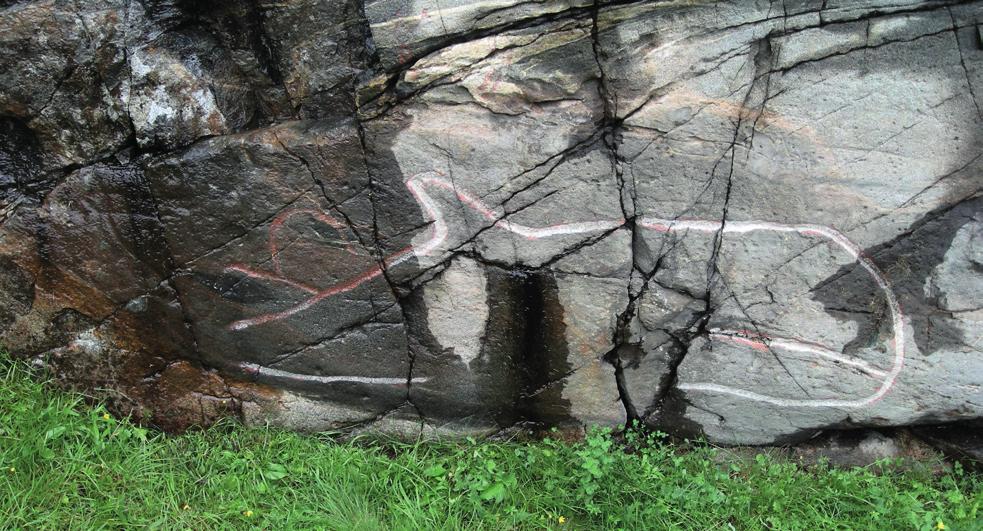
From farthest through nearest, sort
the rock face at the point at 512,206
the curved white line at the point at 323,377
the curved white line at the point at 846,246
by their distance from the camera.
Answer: the curved white line at the point at 323,377
the curved white line at the point at 846,246
the rock face at the point at 512,206

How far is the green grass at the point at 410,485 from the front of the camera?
251 cm

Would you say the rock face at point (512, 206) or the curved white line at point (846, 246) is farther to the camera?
the curved white line at point (846, 246)

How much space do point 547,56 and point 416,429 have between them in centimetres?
151

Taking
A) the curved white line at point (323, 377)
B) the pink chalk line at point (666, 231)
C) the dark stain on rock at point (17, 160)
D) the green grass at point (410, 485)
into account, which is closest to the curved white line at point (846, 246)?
the pink chalk line at point (666, 231)

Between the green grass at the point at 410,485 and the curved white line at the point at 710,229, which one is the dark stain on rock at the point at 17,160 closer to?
the green grass at the point at 410,485

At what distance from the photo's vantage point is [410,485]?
2.68 m

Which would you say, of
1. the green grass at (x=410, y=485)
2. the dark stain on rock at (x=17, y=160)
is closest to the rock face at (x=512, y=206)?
the dark stain on rock at (x=17, y=160)

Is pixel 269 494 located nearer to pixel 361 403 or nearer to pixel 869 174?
pixel 361 403

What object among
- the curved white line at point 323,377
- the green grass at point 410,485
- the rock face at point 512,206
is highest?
the rock face at point 512,206

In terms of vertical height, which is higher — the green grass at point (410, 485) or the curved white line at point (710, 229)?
the curved white line at point (710, 229)

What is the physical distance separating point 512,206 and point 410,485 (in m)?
1.10

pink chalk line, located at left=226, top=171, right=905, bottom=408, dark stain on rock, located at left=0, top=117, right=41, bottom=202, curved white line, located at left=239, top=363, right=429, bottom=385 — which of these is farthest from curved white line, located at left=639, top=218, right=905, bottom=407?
dark stain on rock, located at left=0, top=117, right=41, bottom=202

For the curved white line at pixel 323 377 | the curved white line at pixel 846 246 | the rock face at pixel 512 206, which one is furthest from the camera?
the curved white line at pixel 323 377

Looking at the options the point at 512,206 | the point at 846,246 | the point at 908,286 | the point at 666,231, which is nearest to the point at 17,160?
the point at 512,206
